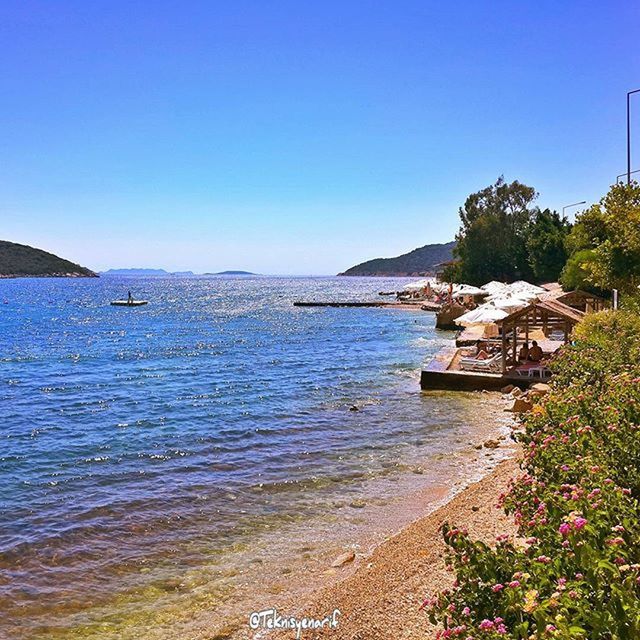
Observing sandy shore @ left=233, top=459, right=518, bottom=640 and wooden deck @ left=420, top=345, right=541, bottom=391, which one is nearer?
sandy shore @ left=233, top=459, right=518, bottom=640

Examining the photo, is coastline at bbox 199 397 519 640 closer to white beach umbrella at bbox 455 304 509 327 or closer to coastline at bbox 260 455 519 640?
coastline at bbox 260 455 519 640

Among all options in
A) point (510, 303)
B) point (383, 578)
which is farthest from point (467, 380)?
point (383, 578)

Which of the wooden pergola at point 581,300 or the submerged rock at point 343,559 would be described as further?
the wooden pergola at point 581,300

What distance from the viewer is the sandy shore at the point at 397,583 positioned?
20.4 ft

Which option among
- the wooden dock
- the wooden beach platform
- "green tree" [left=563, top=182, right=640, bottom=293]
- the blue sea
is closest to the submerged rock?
the blue sea

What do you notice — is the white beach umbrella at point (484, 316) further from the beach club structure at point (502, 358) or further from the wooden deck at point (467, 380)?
the wooden deck at point (467, 380)

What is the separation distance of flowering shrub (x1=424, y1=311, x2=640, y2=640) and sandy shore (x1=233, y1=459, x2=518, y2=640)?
6.39 ft

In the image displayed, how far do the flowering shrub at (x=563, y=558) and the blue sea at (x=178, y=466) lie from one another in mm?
4917

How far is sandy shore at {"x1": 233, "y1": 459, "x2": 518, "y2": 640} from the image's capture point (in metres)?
6.20

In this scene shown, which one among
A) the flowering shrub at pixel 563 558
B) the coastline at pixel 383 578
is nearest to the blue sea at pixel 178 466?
the coastline at pixel 383 578

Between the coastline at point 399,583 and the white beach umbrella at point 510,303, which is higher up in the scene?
the white beach umbrella at point 510,303

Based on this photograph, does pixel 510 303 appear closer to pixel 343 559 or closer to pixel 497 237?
pixel 343 559

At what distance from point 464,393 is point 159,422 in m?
10.2

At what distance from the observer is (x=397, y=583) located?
7082 mm
